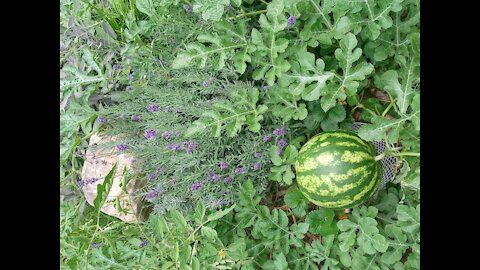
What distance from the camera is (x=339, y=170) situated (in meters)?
1.58

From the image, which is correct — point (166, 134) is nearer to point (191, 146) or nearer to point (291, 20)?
point (191, 146)

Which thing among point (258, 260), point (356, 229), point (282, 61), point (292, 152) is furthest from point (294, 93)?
point (258, 260)

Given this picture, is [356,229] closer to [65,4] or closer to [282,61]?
[282,61]

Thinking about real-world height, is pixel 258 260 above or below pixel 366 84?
below

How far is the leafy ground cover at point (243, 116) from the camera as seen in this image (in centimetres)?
160

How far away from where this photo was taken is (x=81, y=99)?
2230 millimetres

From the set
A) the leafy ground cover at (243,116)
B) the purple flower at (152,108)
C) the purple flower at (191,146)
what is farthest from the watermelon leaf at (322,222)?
the purple flower at (152,108)

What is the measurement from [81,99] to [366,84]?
134 cm

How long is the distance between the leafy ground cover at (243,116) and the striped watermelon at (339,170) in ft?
0.34

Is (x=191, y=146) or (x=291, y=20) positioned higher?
(x=291, y=20)

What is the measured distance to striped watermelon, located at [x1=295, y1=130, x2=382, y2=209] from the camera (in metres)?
1.58

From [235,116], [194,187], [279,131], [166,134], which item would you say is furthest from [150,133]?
[279,131]

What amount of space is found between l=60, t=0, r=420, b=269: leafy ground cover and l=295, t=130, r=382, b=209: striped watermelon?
10 cm

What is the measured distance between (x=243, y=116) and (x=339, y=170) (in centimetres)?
40
